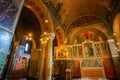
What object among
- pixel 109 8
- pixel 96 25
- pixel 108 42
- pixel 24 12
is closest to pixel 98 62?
pixel 108 42

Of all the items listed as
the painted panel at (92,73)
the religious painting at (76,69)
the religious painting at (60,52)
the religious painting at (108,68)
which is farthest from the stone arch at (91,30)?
the painted panel at (92,73)

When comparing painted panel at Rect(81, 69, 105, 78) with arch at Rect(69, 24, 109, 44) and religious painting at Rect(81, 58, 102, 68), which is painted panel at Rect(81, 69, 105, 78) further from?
arch at Rect(69, 24, 109, 44)

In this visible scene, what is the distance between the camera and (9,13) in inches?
142

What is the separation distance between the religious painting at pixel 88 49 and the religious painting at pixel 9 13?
887cm

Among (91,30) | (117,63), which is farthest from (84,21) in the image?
(117,63)

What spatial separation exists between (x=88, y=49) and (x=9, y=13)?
927 cm

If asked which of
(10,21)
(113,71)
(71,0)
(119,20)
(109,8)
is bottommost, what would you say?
(113,71)

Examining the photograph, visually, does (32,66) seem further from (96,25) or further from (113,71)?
(96,25)

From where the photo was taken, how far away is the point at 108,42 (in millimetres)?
9789

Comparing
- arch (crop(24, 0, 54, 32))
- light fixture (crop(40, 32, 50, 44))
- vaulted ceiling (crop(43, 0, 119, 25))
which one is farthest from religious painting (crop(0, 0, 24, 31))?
vaulted ceiling (crop(43, 0, 119, 25))

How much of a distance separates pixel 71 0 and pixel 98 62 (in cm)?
716

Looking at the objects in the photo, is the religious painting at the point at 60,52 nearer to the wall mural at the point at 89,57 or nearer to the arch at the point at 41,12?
the wall mural at the point at 89,57

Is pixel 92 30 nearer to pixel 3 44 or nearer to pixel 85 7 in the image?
pixel 85 7

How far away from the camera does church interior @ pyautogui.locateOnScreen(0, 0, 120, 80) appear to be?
7.44 meters
